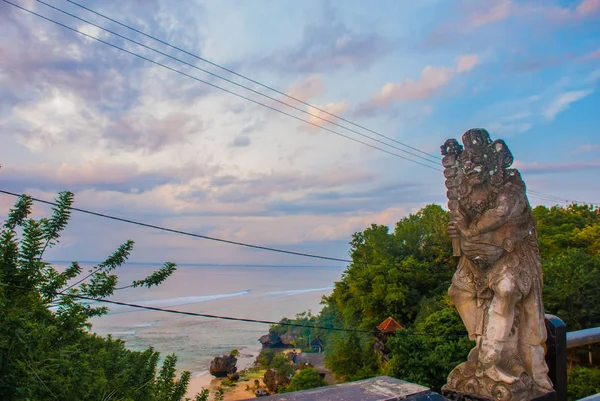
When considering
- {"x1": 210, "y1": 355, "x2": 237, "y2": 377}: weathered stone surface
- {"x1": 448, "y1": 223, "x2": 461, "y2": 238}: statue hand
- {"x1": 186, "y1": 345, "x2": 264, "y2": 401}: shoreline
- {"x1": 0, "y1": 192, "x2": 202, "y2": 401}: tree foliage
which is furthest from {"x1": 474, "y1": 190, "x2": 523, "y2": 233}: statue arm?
{"x1": 210, "y1": 355, "x2": 237, "y2": 377}: weathered stone surface

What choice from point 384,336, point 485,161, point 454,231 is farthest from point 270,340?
point 485,161

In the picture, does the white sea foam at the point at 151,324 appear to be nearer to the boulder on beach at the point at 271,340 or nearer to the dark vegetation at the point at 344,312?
the boulder on beach at the point at 271,340

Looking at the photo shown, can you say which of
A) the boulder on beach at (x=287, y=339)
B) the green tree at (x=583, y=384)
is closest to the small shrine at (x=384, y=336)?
the green tree at (x=583, y=384)

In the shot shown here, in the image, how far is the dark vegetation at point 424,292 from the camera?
14.7 meters

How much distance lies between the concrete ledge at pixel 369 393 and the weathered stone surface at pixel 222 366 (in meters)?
37.2

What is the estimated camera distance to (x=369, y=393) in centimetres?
183

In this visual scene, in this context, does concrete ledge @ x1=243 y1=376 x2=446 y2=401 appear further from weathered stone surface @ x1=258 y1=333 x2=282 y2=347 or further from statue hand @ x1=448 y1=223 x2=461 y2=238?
weathered stone surface @ x1=258 y1=333 x2=282 y2=347

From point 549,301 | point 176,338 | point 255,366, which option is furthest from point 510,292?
point 176,338

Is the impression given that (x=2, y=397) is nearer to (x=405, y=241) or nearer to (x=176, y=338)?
(x=405, y=241)

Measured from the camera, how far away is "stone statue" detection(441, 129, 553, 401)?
440 cm

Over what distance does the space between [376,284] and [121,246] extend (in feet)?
86.3

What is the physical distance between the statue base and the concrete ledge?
2.71 m

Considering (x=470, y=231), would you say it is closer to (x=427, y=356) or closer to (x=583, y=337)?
(x=583, y=337)

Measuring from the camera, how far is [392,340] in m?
16.0
